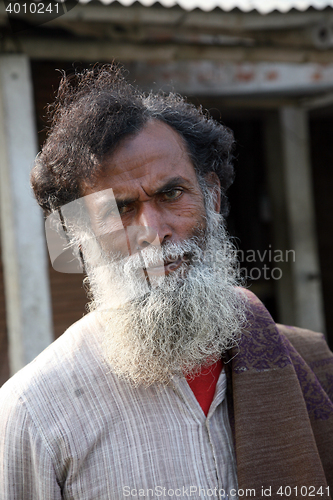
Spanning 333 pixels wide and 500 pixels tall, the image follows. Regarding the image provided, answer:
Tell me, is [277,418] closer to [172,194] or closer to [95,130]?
[172,194]

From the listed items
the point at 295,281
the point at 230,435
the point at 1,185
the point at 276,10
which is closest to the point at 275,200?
the point at 295,281

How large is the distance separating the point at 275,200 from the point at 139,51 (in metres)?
2.67

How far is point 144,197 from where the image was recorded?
56.1 inches

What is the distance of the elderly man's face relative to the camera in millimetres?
1410

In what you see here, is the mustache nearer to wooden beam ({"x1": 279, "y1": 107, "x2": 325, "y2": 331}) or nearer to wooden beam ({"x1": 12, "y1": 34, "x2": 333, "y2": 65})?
wooden beam ({"x1": 12, "y1": 34, "x2": 333, "y2": 65})

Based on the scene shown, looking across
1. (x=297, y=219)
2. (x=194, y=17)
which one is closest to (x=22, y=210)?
(x=194, y=17)

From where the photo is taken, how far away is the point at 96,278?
5.18 ft

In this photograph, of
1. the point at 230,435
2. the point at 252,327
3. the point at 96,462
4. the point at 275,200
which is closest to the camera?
the point at 96,462

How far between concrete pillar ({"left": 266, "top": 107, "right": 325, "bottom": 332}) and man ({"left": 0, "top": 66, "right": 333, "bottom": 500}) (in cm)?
339

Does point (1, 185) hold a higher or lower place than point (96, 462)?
higher

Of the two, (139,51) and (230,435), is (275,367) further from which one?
(139,51)

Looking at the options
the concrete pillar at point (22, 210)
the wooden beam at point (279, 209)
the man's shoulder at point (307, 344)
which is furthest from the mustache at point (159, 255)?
the wooden beam at point (279, 209)

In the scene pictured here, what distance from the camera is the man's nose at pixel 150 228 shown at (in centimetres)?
140

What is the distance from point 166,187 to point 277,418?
2.63ft
